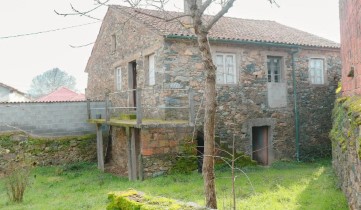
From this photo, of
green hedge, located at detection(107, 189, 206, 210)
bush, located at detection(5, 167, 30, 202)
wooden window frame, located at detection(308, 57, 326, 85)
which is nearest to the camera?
green hedge, located at detection(107, 189, 206, 210)

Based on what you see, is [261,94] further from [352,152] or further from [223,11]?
[223,11]

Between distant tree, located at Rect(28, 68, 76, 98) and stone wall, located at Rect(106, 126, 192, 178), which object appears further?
distant tree, located at Rect(28, 68, 76, 98)

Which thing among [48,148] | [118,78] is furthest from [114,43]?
[48,148]

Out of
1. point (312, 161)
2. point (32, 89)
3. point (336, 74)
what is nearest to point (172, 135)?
point (312, 161)

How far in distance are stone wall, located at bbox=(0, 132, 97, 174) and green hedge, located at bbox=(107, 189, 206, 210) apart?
824 centimetres

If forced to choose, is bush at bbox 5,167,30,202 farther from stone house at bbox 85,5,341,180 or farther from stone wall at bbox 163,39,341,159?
stone wall at bbox 163,39,341,159

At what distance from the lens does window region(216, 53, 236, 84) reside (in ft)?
38.7

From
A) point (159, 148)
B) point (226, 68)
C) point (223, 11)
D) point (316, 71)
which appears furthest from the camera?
point (316, 71)

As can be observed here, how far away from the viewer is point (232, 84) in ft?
39.2

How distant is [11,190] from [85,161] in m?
5.22

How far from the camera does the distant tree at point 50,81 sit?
70875mm

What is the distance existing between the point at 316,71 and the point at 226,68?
4235 mm

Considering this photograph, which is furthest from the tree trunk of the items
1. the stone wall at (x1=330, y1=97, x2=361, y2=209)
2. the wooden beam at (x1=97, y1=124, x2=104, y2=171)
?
the wooden beam at (x1=97, y1=124, x2=104, y2=171)

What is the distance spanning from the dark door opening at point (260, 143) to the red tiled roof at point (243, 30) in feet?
10.7
